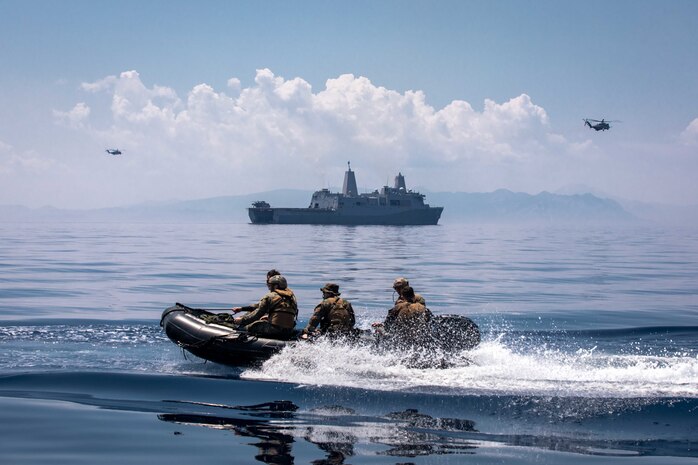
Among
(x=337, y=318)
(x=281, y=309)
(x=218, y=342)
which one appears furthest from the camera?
(x=218, y=342)

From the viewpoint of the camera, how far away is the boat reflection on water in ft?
29.5

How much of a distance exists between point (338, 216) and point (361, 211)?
11.5 feet

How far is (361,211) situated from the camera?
399 ft

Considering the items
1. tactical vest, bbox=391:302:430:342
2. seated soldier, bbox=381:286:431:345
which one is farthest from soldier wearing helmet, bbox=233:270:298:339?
tactical vest, bbox=391:302:430:342

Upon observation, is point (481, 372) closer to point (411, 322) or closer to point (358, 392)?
point (411, 322)

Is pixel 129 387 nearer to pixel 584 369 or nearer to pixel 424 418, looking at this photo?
pixel 424 418

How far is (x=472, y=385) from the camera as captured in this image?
40.4ft

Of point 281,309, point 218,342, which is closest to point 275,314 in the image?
point 281,309

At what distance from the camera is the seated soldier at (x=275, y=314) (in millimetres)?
14719

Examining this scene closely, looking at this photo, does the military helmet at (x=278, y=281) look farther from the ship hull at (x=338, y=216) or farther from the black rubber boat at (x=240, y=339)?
the ship hull at (x=338, y=216)

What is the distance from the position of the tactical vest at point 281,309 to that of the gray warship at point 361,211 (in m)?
106

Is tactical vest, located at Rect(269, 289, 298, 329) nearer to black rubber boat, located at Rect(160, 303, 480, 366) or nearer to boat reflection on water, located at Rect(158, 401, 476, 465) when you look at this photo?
black rubber boat, located at Rect(160, 303, 480, 366)

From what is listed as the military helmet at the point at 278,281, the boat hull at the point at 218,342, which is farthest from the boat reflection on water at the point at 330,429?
the military helmet at the point at 278,281

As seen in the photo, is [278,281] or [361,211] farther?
[361,211]
